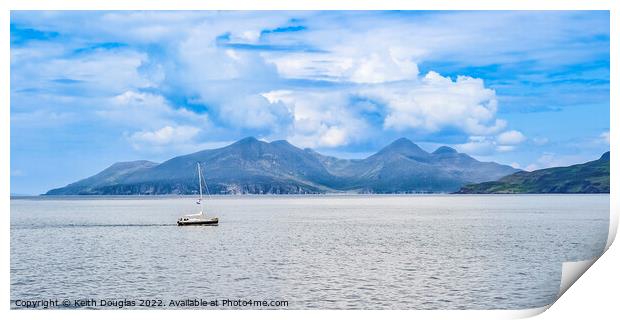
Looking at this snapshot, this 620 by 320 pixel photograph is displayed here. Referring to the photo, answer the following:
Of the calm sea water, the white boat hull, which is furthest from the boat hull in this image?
the calm sea water

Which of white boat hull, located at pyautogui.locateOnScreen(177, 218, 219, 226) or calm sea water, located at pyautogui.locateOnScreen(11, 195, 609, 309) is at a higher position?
white boat hull, located at pyautogui.locateOnScreen(177, 218, 219, 226)

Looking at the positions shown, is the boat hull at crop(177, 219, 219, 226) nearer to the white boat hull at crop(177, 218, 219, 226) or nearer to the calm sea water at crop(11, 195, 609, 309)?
the white boat hull at crop(177, 218, 219, 226)

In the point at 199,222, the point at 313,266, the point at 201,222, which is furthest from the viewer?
the point at 201,222

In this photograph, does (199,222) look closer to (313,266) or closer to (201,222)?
(201,222)

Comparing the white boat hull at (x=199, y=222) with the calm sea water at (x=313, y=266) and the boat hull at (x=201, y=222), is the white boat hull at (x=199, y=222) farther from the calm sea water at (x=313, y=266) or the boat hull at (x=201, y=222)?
the calm sea water at (x=313, y=266)

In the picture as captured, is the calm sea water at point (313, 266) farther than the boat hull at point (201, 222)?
No

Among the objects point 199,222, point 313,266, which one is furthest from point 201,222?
point 313,266

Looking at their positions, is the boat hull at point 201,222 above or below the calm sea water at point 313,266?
above

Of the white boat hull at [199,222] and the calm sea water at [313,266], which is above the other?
the white boat hull at [199,222]

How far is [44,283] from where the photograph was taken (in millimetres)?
35656

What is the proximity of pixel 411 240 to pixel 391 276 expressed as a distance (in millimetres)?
20224

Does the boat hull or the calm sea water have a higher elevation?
the boat hull

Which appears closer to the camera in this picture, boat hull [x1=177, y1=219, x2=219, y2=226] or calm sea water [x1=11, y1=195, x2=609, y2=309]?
calm sea water [x1=11, y1=195, x2=609, y2=309]

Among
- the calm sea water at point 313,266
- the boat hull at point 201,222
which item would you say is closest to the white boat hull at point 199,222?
the boat hull at point 201,222
